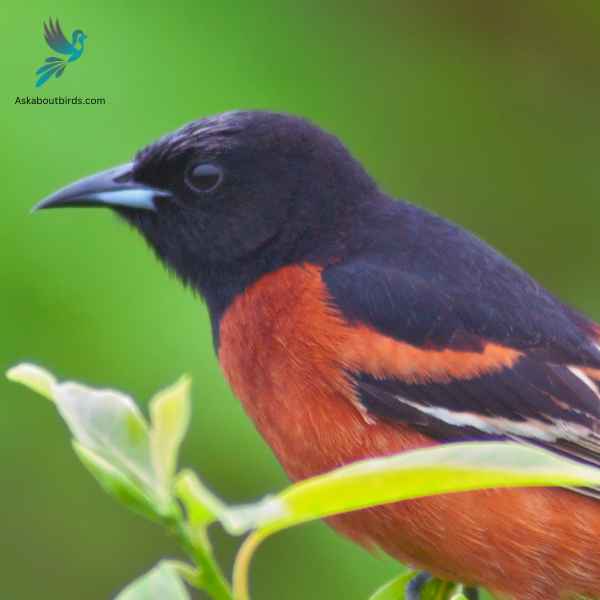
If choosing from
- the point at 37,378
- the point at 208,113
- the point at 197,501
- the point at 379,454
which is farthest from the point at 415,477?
the point at 208,113

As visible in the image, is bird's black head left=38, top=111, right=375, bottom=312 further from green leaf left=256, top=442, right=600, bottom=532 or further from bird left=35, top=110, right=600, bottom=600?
green leaf left=256, top=442, right=600, bottom=532

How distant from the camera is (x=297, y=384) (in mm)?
3111

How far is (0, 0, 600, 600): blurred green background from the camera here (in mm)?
3732

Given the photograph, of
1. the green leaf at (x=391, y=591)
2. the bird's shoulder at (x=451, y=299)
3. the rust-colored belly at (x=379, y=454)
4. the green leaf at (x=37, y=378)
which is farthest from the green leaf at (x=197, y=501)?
the bird's shoulder at (x=451, y=299)

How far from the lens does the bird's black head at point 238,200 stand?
11.3ft

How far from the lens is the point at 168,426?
146cm

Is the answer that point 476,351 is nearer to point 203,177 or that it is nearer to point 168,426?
point 203,177

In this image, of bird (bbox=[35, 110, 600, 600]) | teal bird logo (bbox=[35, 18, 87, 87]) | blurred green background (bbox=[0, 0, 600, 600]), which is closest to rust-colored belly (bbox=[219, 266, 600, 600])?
bird (bbox=[35, 110, 600, 600])

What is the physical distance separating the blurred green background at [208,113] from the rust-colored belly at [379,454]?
60 centimetres

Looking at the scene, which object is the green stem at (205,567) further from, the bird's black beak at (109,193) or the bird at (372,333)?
the bird's black beak at (109,193)

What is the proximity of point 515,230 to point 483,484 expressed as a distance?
136 inches

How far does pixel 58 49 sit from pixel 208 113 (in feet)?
1.45

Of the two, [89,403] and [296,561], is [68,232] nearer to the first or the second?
[296,561]

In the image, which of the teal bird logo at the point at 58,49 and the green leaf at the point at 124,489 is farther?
the teal bird logo at the point at 58,49
